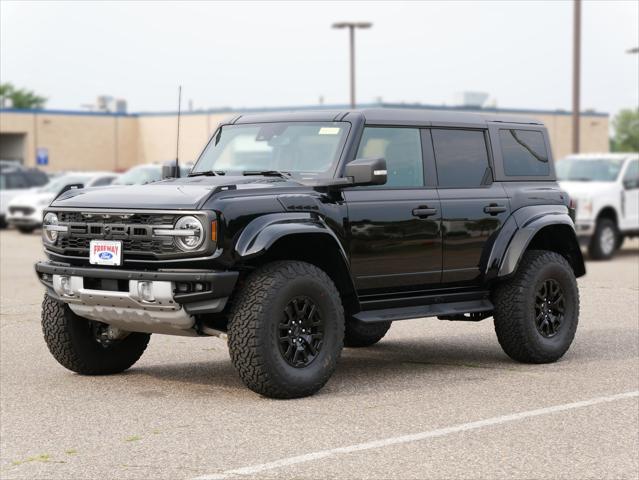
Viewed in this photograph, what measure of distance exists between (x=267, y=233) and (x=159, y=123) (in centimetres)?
6900

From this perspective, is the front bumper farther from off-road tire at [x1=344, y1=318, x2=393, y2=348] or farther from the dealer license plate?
off-road tire at [x1=344, y1=318, x2=393, y2=348]

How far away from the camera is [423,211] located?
31.1 ft

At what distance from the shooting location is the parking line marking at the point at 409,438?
6.43 m

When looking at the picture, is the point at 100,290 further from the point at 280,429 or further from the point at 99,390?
the point at 280,429

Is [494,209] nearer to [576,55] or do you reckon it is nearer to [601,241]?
[601,241]

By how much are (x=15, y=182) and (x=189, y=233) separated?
28357 millimetres

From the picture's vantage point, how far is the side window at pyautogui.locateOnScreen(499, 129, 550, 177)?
1054 centimetres

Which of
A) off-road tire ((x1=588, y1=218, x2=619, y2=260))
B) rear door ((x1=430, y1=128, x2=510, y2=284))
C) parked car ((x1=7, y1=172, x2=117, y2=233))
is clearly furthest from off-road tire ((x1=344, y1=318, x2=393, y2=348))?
parked car ((x1=7, y1=172, x2=117, y2=233))

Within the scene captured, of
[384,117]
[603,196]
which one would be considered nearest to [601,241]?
[603,196]

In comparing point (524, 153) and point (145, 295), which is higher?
point (524, 153)

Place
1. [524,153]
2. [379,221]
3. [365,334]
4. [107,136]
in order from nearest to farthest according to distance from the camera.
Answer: [379,221]
[524,153]
[365,334]
[107,136]

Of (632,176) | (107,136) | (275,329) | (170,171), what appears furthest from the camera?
(107,136)

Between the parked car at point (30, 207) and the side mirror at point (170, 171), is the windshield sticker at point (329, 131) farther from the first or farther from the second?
the parked car at point (30, 207)

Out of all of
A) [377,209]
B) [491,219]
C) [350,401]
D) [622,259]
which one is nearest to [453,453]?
[350,401]
